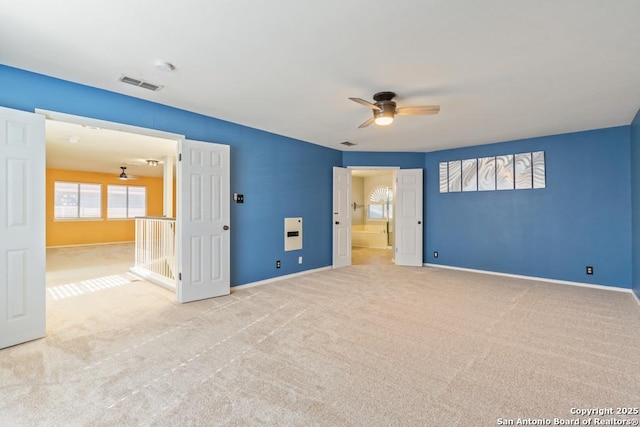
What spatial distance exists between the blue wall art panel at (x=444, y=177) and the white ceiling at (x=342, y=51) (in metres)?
2.28

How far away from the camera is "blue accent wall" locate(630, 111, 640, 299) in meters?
3.73

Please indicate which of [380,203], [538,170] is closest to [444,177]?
[538,170]

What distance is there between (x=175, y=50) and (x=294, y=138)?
2892 mm

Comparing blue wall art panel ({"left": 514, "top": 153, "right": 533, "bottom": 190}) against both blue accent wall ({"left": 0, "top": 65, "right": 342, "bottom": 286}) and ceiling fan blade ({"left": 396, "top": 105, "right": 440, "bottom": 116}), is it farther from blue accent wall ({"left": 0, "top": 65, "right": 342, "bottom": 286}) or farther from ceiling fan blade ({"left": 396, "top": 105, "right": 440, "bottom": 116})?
blue accent wall ({"left": 0, "top": 65, "right": 342, "bottom": 286})

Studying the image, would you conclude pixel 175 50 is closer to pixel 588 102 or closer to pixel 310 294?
pixel 310 294

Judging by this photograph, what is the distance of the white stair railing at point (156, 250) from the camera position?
15.2ft

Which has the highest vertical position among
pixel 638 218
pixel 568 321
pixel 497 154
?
pixel 497 154

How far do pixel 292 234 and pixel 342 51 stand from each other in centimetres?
333

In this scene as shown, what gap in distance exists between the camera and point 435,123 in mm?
4234

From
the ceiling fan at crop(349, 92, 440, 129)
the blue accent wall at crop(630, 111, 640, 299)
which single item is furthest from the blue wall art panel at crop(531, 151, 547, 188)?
the ceiling fan at crop(349, 92, 440, 129)

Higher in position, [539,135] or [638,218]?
[539,135]

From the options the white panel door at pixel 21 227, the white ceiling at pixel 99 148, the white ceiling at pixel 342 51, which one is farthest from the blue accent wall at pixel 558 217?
the white panel door at pixel 21 227

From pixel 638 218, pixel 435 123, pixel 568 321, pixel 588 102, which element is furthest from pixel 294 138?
pixel 638 218

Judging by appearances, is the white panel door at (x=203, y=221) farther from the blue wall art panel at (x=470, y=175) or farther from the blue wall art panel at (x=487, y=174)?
the blue wall art panel at (x=487, y=174)
